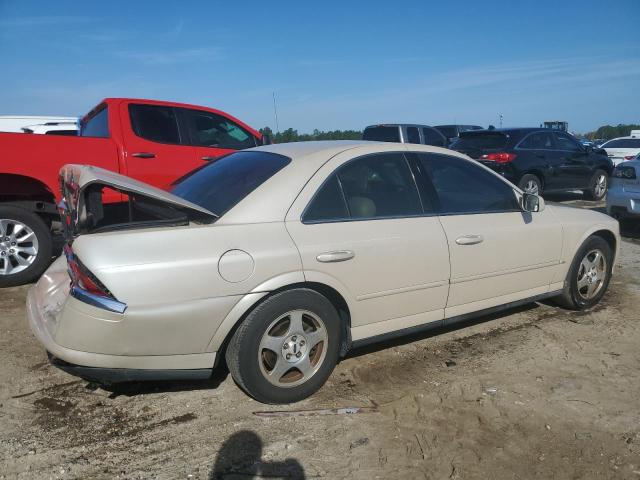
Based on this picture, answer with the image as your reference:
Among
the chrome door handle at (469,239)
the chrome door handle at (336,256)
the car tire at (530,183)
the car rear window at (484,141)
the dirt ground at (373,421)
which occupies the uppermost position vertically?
the car rear window at (484,141)

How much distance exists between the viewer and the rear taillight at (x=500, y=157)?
973cm

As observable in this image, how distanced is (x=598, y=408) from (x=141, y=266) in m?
2.66

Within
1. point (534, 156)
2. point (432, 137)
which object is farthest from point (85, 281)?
point (432, 137)

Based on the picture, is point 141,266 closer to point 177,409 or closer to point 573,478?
point 177,409

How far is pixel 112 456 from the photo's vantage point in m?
2.48

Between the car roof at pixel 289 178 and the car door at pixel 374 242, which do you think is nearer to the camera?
the car roof at pixel 289 178

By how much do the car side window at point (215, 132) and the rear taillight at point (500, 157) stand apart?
5331 millimetres

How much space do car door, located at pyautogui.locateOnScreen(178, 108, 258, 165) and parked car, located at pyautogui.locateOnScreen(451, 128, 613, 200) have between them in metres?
5.33

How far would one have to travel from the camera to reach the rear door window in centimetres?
562

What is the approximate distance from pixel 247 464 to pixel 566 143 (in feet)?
34.6

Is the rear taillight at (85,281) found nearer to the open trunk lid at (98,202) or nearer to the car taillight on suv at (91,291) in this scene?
the car taillight on suv at (91,291)

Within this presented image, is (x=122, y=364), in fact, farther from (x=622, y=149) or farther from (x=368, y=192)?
(x=622, y=149)

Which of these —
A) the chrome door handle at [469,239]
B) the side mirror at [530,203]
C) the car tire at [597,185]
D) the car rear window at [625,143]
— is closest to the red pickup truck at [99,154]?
the chrome door handle at [469,239]

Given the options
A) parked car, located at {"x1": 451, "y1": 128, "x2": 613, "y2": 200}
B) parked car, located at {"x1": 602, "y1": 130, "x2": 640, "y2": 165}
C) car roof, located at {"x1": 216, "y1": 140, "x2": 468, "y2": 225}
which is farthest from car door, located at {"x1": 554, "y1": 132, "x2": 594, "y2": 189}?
car roof, located at {"x1": 216, "y1": 140, "x2": 468, "y2": 225}
